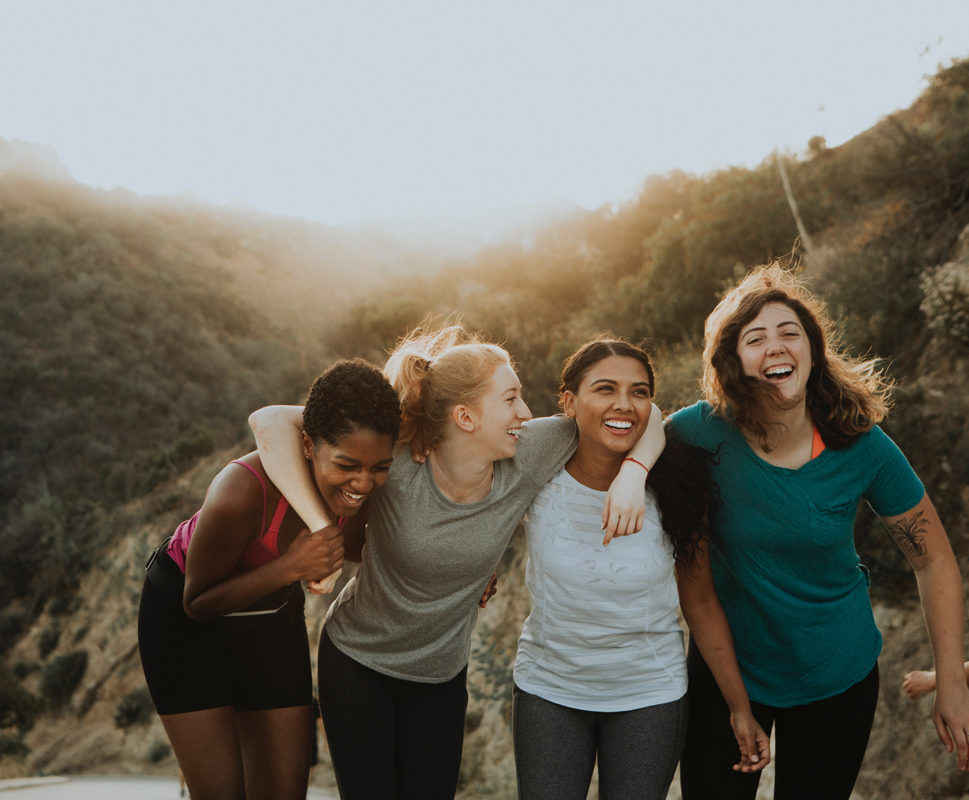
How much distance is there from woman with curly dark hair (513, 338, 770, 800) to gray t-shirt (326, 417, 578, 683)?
16 cm

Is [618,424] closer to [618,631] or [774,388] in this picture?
[774,388]

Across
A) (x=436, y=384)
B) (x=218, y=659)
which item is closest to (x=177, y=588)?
(x=218, y=659)

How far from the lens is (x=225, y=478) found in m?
2.33

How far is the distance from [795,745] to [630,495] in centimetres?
110

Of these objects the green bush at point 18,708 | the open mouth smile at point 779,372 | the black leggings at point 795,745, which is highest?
the open mouth smile at point 779,372

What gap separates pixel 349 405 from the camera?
7.47 feet

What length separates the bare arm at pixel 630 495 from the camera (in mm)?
2246

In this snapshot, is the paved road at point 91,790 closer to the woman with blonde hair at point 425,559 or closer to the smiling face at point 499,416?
the woman with blonde hair at point 425,559

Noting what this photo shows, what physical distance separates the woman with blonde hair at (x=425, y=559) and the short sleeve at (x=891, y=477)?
727 millimetres

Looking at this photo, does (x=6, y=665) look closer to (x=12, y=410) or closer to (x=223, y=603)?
(x=12, y=410)

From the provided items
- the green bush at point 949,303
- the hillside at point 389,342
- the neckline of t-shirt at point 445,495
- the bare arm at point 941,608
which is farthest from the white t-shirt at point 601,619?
the green bush at point 949,303

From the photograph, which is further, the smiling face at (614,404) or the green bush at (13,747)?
the green bush at (13,747)

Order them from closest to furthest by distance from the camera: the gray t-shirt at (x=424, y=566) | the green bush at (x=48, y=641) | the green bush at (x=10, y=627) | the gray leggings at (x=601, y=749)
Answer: the gray leggings at (x=601, y=749), the gray t-shirt at (x=424, y=566), the green bush at (x=48, y=641), the green bush at (x=10, y=627)

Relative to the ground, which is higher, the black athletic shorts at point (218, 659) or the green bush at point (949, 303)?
the green bush at point (949, 303)
